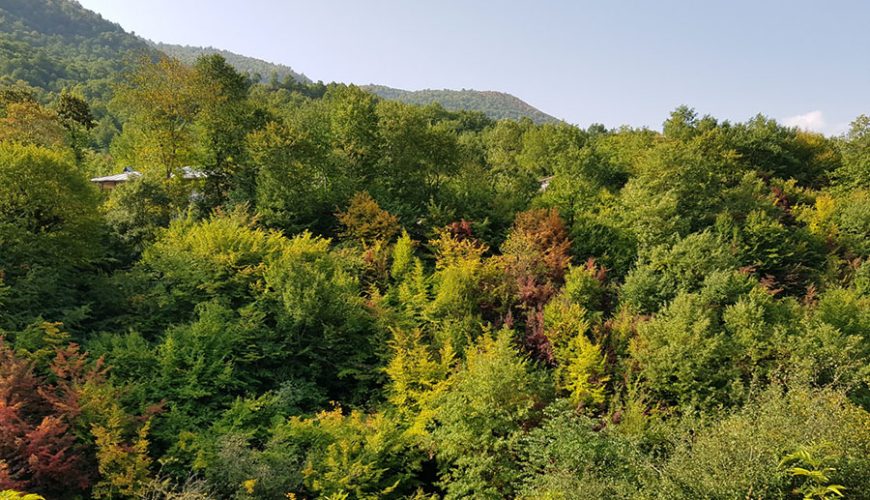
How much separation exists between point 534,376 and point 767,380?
8.46 m

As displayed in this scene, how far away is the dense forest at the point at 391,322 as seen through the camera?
1118 cm

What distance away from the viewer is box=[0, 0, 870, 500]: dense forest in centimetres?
1118

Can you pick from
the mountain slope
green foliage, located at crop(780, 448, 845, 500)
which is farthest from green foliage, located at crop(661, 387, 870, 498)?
the mountain slope

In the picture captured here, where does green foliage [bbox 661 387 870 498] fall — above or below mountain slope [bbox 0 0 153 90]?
below

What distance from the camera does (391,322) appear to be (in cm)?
1867

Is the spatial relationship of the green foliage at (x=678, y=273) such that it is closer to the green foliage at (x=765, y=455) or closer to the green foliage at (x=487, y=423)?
the green foliage at (x=487, y=423)

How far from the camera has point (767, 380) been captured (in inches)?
631

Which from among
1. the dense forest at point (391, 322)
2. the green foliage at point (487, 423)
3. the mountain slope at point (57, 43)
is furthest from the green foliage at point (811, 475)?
the mountain slope at point (57, 43)

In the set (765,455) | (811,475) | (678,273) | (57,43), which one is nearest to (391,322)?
(765,455)

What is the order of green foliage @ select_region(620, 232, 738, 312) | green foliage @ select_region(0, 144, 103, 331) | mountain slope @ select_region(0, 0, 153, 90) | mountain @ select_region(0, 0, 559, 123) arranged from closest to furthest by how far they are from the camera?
1. green foliage @ select_region(0, 144, 103, 331)
2. green foliage @ select_region(620, 232, 738, 312)
3. mountain @ select_region(0, 0, 559, 123)
4. mountain slope @ select_region(0, 0, 153, 90)

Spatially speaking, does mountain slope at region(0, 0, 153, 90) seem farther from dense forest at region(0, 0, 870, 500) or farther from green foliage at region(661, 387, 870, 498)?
green foliage at region(661, 387, 870, 498)

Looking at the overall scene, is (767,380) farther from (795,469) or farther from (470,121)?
(470,121)

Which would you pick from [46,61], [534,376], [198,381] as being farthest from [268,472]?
[46,61]

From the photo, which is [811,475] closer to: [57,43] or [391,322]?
[391,322]
